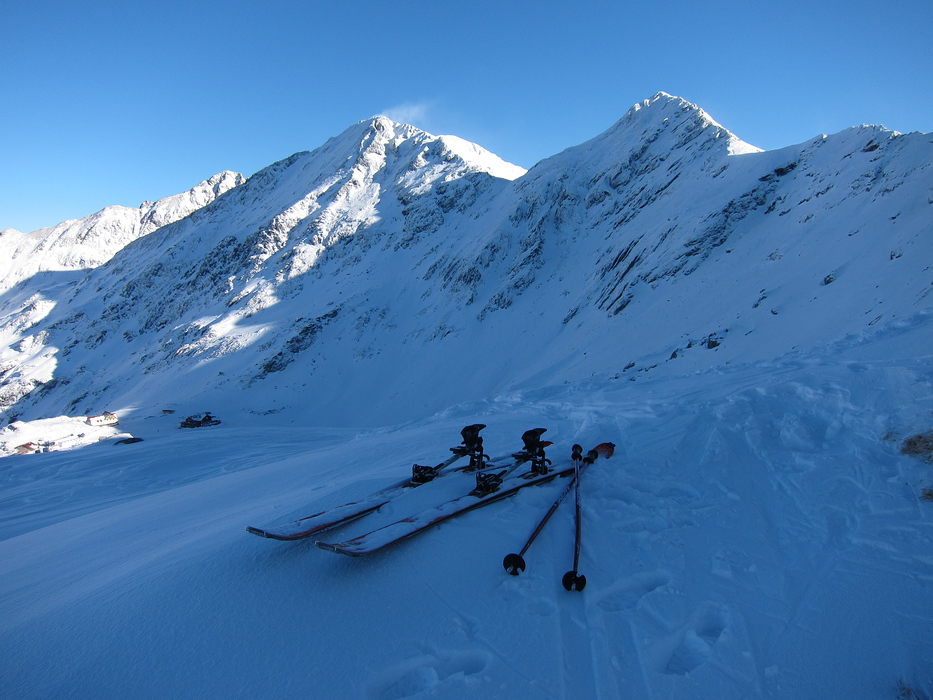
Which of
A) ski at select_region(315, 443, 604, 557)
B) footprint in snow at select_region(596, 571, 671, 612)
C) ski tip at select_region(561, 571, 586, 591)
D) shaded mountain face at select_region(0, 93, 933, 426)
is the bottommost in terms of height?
footprint in snow at select_region(596, 571, 671, 612)

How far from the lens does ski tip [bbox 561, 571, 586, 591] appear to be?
335 centimetres

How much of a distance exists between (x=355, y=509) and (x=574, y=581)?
2.37 meters

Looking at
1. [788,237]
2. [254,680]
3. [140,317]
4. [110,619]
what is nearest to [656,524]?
[254,680]

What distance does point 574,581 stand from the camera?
3361mm

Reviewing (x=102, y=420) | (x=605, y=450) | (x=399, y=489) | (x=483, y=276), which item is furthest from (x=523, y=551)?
(x=102, y=420)

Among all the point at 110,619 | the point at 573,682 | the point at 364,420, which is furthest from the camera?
the point at 364,420

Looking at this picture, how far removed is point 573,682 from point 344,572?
1.97m

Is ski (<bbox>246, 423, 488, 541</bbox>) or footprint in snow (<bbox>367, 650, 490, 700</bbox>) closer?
footprint in snow (<bbox>367, 650, 490, 700</bbox>)

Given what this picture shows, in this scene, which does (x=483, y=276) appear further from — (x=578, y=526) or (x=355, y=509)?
(x=578, y=526)

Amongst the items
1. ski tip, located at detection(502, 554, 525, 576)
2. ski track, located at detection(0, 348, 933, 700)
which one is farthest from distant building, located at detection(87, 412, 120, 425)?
ski tip, located at detection(502, 554, 525, 576)

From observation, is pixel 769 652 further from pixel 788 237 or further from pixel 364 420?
pixel 364 420

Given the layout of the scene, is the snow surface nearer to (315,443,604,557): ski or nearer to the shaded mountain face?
(315,443,604,557): ski

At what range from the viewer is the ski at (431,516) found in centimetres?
363

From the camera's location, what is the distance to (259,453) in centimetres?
1498
